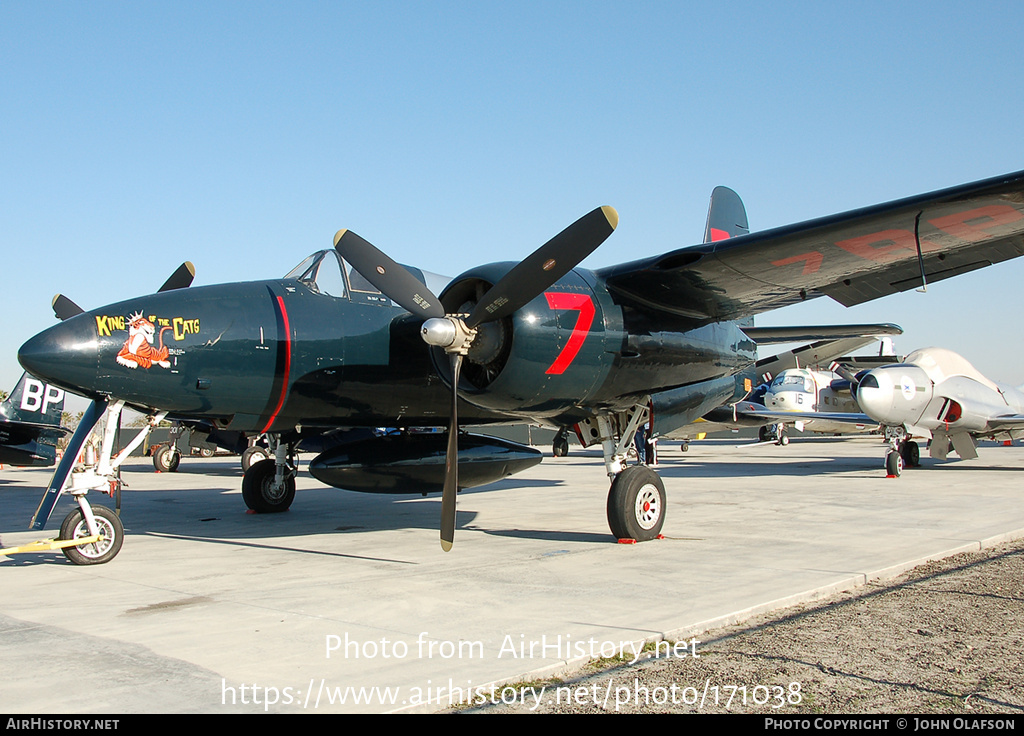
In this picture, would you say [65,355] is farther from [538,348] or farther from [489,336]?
[538,348]

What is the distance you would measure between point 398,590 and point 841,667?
3.59m

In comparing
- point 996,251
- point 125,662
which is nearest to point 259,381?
point 125,662

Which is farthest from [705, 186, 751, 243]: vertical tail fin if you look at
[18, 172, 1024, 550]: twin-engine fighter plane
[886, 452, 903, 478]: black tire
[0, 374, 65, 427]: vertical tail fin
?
[0, 374, 65, 427]: vertical tail fin

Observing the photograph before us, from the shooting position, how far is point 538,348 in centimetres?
816

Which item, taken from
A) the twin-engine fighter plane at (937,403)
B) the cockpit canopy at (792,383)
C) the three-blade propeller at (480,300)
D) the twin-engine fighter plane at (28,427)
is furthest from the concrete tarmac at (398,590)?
the cockpit canopy at (792,383)

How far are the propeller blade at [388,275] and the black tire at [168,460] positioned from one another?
20429mm

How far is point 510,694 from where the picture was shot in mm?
3938

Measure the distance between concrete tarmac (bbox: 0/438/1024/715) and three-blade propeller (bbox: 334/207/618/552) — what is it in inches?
50.4

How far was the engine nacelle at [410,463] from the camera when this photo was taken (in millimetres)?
10062

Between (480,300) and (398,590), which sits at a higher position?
(480,300)

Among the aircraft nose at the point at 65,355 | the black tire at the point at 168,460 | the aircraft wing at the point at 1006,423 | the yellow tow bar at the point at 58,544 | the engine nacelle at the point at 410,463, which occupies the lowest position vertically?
the black tire at the point at 168,460

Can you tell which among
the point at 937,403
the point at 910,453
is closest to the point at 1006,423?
the point at 937,403

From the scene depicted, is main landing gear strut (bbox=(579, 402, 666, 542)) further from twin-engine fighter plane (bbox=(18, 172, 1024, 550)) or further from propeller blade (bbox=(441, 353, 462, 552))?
propeller blade (bbox=(441, 353, 462, 552))

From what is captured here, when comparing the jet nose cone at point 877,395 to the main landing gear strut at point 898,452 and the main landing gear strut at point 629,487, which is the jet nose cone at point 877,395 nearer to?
the main landing gear strut at point 898,452
